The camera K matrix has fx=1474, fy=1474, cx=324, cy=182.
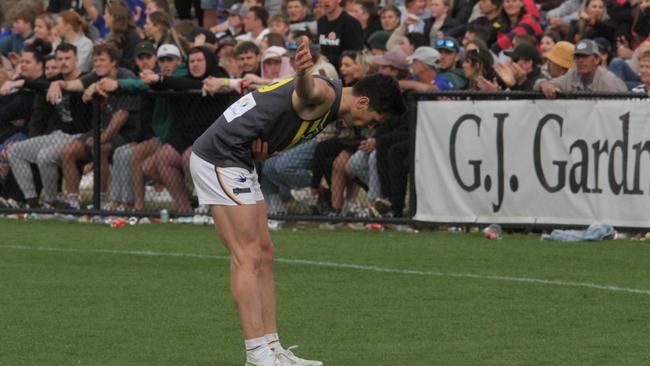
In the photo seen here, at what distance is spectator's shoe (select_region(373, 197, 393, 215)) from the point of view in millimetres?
15945

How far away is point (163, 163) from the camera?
1659 centimetres

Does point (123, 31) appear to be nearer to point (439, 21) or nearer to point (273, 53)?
point (273, 53)

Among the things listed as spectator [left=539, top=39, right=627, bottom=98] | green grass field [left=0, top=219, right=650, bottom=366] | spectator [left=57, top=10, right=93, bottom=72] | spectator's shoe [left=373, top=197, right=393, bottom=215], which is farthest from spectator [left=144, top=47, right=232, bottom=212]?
spectator [left=539, top=39, right=627, bottom=98]

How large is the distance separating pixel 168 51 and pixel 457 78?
3.47 m

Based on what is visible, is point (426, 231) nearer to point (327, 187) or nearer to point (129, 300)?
point (327, 187)

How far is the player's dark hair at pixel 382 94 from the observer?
8109 millimetres

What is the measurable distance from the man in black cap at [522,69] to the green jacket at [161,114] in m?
3.69

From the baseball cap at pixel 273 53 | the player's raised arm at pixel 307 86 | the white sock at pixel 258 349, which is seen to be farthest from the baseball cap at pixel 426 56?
the white sock at pixel 258 349

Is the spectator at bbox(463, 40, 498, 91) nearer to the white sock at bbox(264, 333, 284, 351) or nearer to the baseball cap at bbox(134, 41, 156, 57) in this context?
the baseball cap at bbox(134, 41, 156, 57)

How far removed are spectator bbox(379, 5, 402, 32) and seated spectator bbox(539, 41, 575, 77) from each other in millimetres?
3892

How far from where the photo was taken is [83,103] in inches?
679

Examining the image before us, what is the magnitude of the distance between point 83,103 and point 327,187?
10.4ft

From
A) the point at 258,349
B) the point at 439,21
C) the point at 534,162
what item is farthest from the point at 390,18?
the point at 258,349

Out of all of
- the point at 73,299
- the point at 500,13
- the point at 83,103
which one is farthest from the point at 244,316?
the point at 500,13
